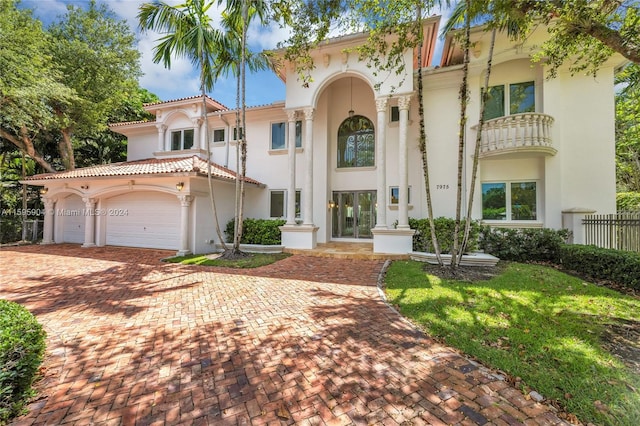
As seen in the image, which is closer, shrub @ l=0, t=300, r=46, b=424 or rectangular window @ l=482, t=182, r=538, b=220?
shrub @ l=0, t=300, r=46, b=424

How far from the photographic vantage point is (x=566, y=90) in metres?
10.4

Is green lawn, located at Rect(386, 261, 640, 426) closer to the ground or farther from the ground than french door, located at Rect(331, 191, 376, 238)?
closer to the ground

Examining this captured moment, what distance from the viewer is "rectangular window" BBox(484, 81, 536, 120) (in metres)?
10.8

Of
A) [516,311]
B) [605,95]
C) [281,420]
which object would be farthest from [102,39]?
[605,95]

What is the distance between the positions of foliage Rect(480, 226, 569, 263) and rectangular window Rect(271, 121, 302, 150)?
9.61 metres

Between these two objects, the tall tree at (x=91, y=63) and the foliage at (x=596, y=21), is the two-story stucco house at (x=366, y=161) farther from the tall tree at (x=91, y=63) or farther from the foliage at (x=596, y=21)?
the tall tree at (x=91, y=63)

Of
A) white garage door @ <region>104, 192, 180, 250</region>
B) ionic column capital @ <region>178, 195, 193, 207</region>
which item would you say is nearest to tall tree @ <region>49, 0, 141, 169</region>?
white garage door @ <region>104, 192, 180, 250</region>

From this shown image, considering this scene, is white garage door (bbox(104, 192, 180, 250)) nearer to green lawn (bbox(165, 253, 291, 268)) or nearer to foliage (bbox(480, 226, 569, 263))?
green lawn (bbox(165, 253, 291, 268))

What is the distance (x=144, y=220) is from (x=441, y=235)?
13.5 metres

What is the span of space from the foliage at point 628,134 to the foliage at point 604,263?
869 centimetres

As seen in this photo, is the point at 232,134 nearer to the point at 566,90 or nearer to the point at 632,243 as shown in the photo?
the point at 566,90

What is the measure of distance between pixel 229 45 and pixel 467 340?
12.0 meters

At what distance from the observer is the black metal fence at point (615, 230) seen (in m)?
7.54

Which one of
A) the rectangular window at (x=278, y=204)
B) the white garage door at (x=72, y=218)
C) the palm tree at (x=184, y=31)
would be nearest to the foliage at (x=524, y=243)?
the rectangular window at (x=278, y=204)
